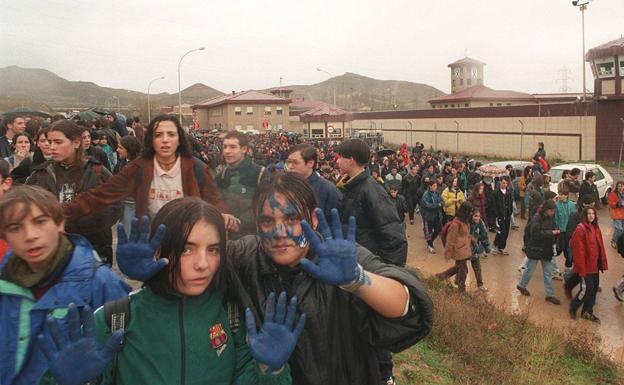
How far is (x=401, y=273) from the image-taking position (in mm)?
1746

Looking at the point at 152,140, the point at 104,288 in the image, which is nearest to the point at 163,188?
the point at 152,140

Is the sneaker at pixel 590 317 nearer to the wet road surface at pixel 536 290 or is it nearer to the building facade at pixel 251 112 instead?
the wet road surface at pixel 536 290

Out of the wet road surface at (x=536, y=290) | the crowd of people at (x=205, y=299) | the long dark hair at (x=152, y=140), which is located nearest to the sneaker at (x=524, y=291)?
the wet road surface at (x=536, y=290)

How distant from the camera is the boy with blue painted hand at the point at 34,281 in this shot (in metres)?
2.00

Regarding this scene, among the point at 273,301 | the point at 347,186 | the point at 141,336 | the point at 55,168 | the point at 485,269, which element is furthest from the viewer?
the point at 485,269

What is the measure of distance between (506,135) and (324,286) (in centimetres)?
3629

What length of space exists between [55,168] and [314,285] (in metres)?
2.76

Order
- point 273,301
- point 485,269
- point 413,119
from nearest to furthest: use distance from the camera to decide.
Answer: point 273,301 < point 485,269 < point 413,119

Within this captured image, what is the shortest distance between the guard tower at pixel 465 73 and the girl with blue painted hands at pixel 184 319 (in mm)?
93064

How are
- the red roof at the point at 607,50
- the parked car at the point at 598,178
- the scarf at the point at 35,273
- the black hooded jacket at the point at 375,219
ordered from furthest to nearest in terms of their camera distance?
the red roof at the point at 607,50 < the parked car at the point at 598,178 < the black hooded jacket at the point at 375,219 < the scarf at the point at 35,273

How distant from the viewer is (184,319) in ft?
5.71

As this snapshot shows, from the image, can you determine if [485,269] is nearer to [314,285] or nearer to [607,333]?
[607,333]

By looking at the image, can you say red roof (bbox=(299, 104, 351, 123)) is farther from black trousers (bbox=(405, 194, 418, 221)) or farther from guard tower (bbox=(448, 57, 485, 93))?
guard tower (bbox=(448, 57, 485, 93))

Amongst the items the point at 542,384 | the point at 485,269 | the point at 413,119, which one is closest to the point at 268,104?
the point at 413,119
